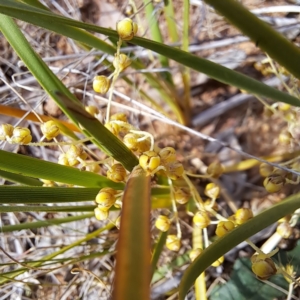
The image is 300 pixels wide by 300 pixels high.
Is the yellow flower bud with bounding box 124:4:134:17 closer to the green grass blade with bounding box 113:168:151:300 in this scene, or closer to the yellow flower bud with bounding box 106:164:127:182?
the yellow flower bud with bounding box 106:164:127:182

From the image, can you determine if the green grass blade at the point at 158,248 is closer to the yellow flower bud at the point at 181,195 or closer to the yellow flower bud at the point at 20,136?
the yellow flower bud at the point at 181,195

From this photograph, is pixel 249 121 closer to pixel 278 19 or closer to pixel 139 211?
pixel 278 19

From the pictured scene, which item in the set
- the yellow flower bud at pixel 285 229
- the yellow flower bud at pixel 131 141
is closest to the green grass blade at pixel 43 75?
the yellow flower bud at pixel 131 141

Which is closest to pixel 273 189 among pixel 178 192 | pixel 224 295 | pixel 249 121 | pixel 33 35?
pixel 178 192

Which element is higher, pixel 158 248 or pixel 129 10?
pixel 129 10

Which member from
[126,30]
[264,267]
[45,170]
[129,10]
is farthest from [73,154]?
[129,10]

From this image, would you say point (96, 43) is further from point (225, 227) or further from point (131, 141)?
point (225, 227)

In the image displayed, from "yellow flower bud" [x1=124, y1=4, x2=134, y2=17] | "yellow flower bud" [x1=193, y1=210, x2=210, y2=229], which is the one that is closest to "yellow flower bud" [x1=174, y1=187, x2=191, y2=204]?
"yellow flower bud" [x1=193, y1=210, x2=210, y2=229]
